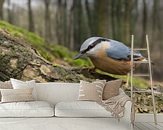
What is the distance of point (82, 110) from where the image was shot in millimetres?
3193

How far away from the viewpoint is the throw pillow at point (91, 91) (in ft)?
11.2

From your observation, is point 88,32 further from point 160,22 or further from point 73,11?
point 160,22

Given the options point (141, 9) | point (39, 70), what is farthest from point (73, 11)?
point (39, 70)

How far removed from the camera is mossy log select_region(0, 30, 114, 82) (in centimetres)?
406

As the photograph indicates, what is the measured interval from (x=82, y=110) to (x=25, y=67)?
3.78 feet

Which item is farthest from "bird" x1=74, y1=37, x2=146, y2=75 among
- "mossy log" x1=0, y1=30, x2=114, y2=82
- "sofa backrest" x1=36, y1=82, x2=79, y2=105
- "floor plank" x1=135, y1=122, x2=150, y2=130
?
"floor plank" x1=135, y1=122, x2=150, y2=130

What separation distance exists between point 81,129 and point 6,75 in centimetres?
132

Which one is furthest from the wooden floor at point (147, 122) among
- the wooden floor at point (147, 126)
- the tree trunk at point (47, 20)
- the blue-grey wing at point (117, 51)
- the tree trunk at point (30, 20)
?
the tree trunk at point (30, 20)

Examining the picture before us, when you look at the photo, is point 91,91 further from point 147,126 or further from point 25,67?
Answer: point 25,67

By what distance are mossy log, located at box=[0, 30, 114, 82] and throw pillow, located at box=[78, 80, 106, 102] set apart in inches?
27.4

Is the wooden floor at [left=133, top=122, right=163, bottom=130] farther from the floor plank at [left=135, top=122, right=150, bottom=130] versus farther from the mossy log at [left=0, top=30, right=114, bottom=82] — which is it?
the mossy log at [left=0, top=30, right=114, bottom=82]

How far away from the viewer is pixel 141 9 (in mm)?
10164

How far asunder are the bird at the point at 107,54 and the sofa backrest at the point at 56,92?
1.57 ft

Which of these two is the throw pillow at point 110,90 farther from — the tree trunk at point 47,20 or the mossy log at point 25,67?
the tree trunk at point 47,20
